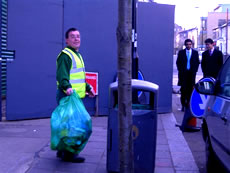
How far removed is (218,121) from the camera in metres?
4.52

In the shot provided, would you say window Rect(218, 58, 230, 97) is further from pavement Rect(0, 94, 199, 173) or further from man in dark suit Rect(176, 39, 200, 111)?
man in dark suit Rect(176, 39, 200, 111)

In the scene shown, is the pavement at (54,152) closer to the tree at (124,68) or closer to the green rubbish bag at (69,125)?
the green rubbish bag at (69,125)

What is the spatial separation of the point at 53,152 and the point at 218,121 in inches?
106

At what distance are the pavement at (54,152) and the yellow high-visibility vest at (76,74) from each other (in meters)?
0.99

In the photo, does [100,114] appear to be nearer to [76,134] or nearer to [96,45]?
[96,45]

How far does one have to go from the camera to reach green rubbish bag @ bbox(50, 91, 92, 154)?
17.3ft

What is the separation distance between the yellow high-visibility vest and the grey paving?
0.99 metres

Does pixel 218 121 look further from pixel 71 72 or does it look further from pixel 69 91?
pixel 71 72

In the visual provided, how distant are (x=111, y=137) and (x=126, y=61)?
4.73 ft

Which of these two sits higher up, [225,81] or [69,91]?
[225,81]

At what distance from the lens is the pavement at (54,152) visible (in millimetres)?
5430

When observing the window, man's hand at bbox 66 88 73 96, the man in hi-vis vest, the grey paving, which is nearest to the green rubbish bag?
man's hand at bbox 66 88 73 96

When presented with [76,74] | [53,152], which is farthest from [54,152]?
[76,74]

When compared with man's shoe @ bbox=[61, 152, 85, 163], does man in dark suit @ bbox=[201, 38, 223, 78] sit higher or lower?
higher
